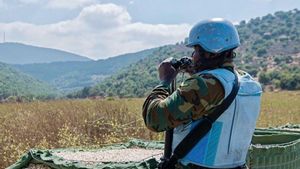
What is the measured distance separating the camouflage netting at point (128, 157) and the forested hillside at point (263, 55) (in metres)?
65.9

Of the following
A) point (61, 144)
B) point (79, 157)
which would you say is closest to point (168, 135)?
point (79, 157)

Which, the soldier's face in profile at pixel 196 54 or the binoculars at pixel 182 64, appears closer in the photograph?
the soldier's face in profile at pixel 196 54

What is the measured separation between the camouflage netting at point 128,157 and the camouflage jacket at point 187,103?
3.76 feet

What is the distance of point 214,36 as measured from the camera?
2.49 m

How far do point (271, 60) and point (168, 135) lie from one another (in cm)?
12768

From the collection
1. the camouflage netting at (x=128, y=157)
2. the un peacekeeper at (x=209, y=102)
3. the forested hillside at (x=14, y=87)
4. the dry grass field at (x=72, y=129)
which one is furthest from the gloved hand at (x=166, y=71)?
the forested hillside at (x=14, y=87)

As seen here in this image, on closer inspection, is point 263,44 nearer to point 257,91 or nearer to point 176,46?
point 176,46

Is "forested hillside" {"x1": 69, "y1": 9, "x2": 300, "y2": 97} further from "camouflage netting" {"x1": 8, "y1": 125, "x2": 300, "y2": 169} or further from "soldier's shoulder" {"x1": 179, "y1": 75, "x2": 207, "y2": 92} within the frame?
"soldier's shoulder" {"x1": 179, "y1": 75, "x2": 207, "y2": 92}

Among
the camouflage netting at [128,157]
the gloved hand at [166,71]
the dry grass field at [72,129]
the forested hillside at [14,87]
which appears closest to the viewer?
the gloved hand at [166,71]

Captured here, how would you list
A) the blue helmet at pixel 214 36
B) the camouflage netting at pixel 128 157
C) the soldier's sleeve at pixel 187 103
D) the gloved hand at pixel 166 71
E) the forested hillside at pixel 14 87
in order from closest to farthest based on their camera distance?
the soldier's sleeve at pixel 187 103 < the blue helmet at pixel 214 36 < the gloved hand at pixel 166 71 < the camouflage netting at pixel 128 157 < the forested hillside at pixel 14 87

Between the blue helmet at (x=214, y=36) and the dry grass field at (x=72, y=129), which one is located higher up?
the blue helmet at (x=214, y=36)

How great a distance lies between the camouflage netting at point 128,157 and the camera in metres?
3.66

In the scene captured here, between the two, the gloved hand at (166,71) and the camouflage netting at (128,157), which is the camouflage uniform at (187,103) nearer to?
the gloved hand at (166,71)

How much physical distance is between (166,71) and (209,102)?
13.4 inches
